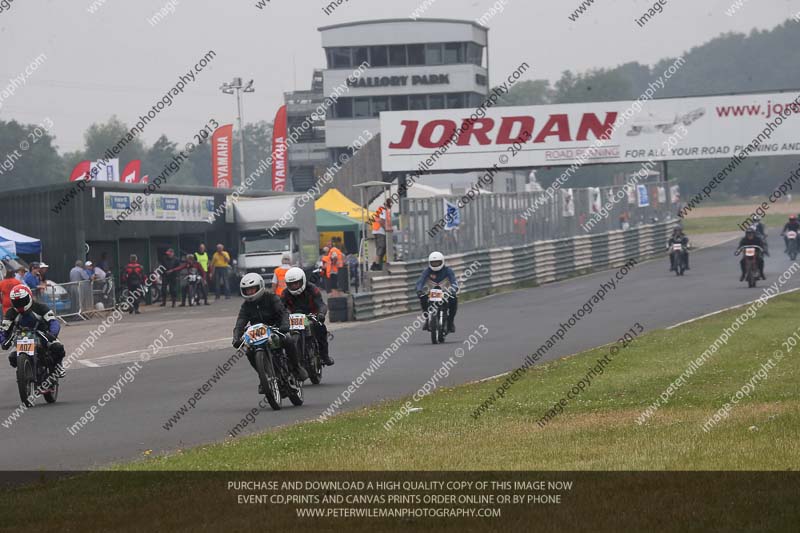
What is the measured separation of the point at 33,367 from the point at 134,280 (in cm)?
2002

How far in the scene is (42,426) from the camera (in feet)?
45.9

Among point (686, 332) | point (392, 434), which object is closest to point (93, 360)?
point (686, 332)

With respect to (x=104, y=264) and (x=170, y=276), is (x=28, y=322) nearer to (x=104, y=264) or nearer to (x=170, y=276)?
(x=104, y=264)

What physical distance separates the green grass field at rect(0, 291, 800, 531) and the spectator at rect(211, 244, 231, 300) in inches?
1042

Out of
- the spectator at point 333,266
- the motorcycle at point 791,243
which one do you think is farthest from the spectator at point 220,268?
the motorcycle at point 791,243

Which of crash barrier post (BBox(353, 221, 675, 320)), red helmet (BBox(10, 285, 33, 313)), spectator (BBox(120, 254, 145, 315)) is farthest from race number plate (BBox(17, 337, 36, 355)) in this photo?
spectator (BBox(120, 254, 145, 315))

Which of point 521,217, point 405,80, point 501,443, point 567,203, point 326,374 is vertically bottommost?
point 326,374

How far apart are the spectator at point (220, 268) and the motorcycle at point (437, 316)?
19.1m

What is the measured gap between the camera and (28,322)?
16344 millimetres

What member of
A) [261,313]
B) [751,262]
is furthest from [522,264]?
[261,313]

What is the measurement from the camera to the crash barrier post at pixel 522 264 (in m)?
31.8
